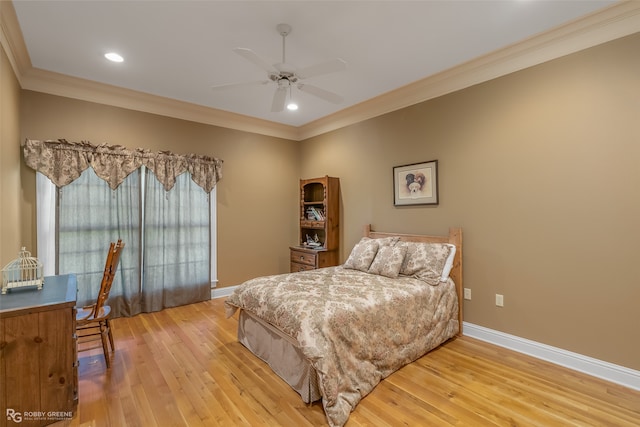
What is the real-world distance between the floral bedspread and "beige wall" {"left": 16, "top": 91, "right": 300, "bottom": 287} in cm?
199

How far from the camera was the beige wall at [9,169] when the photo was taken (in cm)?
239

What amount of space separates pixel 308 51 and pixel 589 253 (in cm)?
302

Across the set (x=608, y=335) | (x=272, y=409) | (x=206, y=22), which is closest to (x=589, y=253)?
(x=608, y=335)

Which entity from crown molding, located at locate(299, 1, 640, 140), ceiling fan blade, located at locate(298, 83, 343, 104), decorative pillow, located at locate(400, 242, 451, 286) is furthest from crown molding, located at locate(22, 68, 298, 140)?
decorative pillow, located at locate(400, 242, 451, 286)

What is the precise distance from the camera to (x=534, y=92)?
273cm

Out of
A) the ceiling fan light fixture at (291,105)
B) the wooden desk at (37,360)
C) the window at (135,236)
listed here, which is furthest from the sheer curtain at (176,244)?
the wooden desk at (37,360)

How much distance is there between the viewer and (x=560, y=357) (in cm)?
257

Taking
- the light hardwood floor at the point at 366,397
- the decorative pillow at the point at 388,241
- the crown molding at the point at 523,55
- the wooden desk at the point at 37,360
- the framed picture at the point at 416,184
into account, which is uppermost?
the crown molding at the point at 523,55

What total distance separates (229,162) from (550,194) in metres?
4.10

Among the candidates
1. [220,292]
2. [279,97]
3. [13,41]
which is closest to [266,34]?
[279,97]

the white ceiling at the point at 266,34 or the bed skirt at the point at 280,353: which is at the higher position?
the white ceiling at the point at 266,34

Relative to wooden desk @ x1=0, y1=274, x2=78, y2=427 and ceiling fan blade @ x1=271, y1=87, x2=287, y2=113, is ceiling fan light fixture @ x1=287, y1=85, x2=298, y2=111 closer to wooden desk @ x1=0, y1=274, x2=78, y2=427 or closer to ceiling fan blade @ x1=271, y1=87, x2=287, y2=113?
ceiling fan blade @ x1=271, y1=87, x2=287, y2=113

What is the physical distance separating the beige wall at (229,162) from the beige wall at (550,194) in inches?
97.1

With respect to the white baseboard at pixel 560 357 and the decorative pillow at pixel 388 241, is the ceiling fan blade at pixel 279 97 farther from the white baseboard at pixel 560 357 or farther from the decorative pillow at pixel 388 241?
the white baseboard at pixel 560 357
